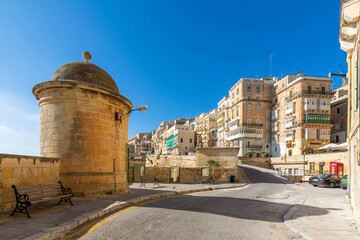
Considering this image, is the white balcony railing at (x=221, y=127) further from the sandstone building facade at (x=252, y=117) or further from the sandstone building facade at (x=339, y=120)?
the sandstone building facade at (x=339, y=120)

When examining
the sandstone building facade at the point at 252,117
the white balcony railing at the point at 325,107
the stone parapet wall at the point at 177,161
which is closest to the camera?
the stone parapet wall at the point at 177,161

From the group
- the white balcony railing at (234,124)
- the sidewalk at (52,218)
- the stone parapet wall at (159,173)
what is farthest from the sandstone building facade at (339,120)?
the sidewalk at (52,218)

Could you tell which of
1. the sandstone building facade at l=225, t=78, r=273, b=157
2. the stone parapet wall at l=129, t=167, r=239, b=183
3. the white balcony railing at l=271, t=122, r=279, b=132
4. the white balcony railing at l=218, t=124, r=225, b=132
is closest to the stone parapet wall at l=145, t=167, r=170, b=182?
the stone parapet wall at l=129, t=167, r=239, b=183

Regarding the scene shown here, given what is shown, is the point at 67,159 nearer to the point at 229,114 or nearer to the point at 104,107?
the point at 104,107

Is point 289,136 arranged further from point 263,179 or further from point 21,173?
point 21,173

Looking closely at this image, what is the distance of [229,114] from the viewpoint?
67.4m

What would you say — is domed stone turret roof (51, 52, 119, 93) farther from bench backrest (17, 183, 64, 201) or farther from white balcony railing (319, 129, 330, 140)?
white balcony railing (319, 129, 330, 140)

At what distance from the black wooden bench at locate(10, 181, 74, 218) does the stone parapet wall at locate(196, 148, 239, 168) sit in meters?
20.8

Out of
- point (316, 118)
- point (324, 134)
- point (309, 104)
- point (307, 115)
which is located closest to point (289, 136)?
point (307, 115)

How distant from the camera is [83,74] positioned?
11.2 m

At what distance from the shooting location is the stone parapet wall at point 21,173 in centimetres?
739

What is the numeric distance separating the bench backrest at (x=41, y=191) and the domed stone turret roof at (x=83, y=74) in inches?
190

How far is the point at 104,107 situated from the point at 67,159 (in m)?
→ 2.84

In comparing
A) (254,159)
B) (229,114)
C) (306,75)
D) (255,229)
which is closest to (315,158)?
(254,159)
